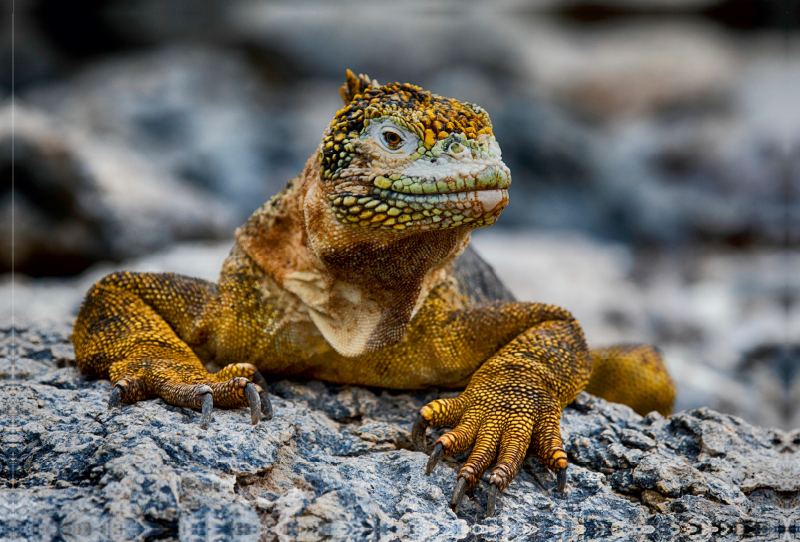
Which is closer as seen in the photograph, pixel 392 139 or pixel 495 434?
pixel 392 139

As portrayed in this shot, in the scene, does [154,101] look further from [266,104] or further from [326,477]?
[326,477]

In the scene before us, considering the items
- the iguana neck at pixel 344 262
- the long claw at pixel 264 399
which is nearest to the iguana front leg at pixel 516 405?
the iguana neck at pixel 344 262

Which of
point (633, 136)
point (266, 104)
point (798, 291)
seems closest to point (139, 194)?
point (266, 104)

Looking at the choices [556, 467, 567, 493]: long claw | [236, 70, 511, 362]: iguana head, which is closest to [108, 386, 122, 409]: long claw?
[236, 70, 511, 362]: iguana head

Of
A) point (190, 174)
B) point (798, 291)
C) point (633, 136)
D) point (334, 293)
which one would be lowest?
point (334, 293)

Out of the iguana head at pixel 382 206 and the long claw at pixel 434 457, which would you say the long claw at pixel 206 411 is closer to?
the iguana head at pixel 382 206

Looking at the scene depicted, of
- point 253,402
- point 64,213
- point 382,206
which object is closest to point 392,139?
point 382,206

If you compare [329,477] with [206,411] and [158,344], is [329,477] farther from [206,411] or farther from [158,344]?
[158,344]
